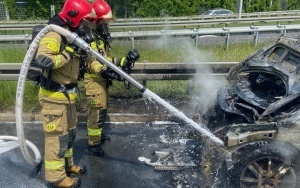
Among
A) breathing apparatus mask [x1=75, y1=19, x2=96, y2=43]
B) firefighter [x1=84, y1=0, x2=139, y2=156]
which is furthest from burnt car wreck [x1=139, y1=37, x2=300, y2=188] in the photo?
breathing apparatus mask [x1=75, y1=19, x2=96, y2=43]

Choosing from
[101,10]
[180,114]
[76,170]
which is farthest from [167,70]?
[76,170]

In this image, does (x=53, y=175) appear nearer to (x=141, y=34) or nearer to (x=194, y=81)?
(x=194, y=81)

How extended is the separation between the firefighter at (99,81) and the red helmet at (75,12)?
2.65 feet

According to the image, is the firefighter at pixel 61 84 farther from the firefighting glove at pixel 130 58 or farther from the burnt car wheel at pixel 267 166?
the burnt car wheel at pixel 267 166

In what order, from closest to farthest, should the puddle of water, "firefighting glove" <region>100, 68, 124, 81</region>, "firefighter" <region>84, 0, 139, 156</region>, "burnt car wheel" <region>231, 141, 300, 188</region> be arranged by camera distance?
"burnt car wheel" <region>231, 141, 300, 188</region>
the puddle of water
"firefighting glove" <region>100, 68, 124, 81</region>
"firefighter" <region>84, 0, 139, 156</region>

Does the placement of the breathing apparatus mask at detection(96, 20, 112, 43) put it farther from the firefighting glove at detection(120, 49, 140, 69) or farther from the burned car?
the burned car

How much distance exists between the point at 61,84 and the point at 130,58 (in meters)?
1.06

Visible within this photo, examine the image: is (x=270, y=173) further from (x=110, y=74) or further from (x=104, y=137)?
(x=104, y=137)

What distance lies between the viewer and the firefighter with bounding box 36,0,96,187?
12.2 ft

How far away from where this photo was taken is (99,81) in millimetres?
4926

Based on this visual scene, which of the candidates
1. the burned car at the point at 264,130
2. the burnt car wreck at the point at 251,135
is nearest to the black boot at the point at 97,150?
the burnt car wreck at the point at 251,135

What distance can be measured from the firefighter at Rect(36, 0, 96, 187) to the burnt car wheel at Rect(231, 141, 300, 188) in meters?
1.96

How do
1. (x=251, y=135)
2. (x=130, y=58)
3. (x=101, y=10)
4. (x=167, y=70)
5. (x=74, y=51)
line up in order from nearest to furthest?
1. (x=251, y=135)
2. (x=74, y=51)
3. (x=130, y=58)
4. (x=101, y=10)
5. (x=167, y=70)

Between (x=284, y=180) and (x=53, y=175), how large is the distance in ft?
8.47
